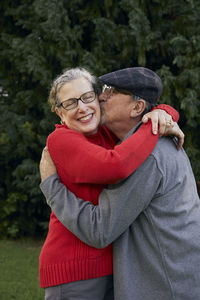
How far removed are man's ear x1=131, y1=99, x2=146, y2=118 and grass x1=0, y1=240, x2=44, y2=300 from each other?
2838 millimetres

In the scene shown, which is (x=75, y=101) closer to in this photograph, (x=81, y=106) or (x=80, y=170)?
(x=81, y=106)

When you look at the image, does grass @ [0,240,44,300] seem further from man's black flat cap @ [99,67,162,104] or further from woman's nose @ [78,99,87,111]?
man's black flat cap @ [99,67,162,104]

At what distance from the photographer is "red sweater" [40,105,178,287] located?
177 cm

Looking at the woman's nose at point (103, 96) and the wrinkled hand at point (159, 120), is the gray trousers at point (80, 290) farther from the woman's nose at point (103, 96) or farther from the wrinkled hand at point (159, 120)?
the woman's nose at point (103, 96)

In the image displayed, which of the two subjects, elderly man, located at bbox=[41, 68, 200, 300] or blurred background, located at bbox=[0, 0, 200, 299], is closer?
elderly man, located at bbox=[41, 68, 200, 300]

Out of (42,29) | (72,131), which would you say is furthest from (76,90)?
(42,29)

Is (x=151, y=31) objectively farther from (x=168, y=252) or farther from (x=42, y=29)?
(x=168, y=252)

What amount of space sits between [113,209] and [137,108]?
560mm

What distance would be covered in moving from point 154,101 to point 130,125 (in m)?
0.18

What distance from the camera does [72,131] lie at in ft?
6.44

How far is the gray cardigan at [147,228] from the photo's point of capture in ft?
5.94

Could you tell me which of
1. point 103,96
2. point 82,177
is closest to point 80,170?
point 82,177

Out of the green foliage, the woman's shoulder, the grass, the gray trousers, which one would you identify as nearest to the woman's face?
the woman's shoulder

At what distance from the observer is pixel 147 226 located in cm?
187
